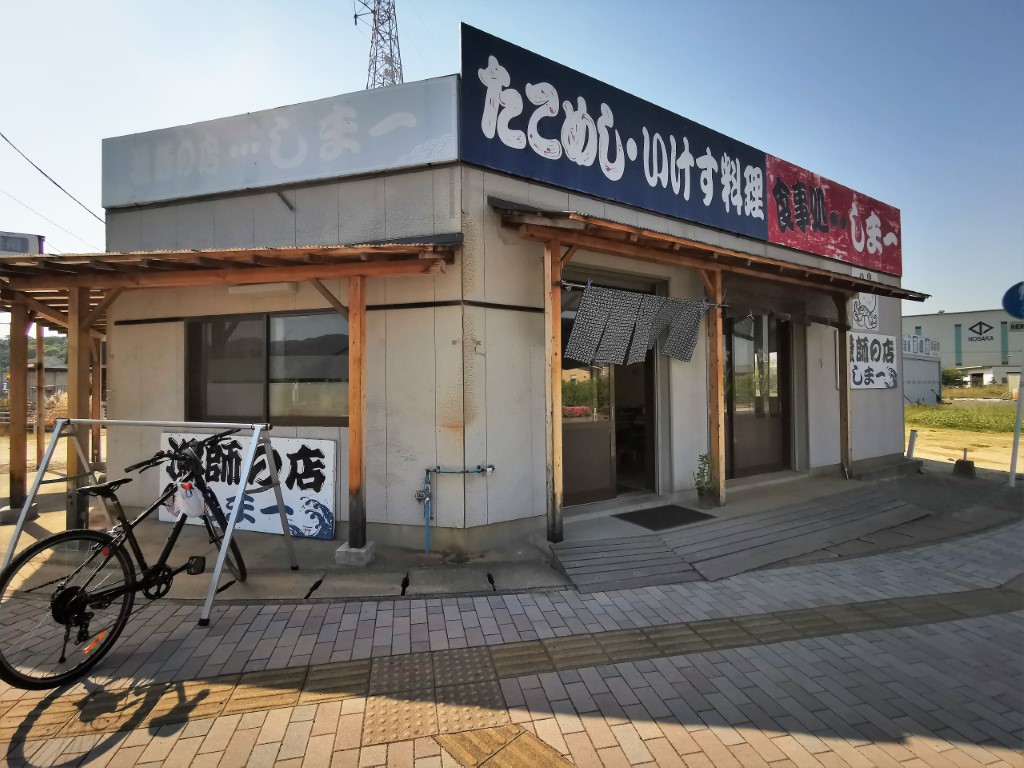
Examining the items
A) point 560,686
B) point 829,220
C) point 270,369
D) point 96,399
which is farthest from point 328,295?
point 829,220

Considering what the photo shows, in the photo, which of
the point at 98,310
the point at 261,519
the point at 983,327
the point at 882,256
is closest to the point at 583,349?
the point at 261,519

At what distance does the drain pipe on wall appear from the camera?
536 centimetres

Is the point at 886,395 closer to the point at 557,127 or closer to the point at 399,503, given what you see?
the point at 557,127

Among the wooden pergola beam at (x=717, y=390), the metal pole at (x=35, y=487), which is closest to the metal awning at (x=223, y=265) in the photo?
the metal pole at (x=35, y=487)

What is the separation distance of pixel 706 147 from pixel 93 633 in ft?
31.6

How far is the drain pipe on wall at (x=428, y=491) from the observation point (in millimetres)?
5363

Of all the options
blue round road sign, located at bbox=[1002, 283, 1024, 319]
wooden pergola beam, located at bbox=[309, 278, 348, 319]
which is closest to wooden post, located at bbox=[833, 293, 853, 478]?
blue round road sign, located at bbox=[1002, 283, 1024, 319]

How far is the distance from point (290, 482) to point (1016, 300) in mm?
12729

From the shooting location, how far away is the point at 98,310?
5.71 m

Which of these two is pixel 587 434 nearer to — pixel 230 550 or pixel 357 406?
pixel 357 406

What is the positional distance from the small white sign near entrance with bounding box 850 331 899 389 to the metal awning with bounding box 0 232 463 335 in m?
9.19

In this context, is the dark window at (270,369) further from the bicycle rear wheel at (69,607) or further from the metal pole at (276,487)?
the bicycle rear wheel at (69,607)

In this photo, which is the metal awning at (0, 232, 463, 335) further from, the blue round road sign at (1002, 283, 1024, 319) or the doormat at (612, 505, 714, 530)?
the blue round road sign at (1002, 283, 1024, 319)

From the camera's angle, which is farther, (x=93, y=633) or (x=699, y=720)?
(x=93, y=633)
